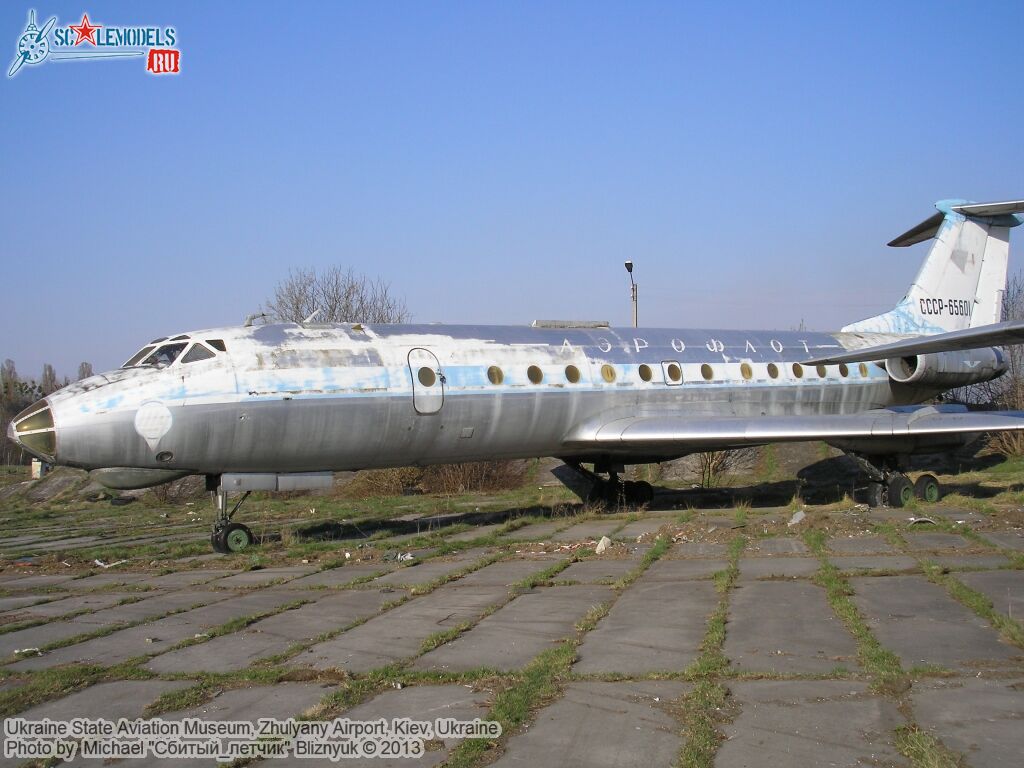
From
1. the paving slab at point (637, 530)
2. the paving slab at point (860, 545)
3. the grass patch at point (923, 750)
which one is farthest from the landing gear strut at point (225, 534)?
the grass patch at point (923, 750)

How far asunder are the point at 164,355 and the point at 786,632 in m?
10.1

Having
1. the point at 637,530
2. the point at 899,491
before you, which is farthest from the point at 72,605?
the point at 899,491

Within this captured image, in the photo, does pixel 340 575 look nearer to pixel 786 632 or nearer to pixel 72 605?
pixel 72 605

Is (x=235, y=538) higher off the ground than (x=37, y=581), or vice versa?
(x=235, y=538)

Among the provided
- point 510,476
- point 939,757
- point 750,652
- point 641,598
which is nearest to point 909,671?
point 750,652

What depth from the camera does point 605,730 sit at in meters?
5.15

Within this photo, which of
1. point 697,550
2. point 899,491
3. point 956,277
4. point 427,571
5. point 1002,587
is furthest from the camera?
point 956,277

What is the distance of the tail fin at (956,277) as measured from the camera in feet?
70.7

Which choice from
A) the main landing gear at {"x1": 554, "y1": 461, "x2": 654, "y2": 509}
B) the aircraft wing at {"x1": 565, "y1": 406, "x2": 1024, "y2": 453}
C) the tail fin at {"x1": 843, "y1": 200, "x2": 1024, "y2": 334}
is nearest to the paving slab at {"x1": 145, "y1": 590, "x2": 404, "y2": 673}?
the aircraft wing at {"x1": 565, "y1": 406, "x2": 1024, "y2": 453}

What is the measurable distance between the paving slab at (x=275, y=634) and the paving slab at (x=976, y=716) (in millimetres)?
4574

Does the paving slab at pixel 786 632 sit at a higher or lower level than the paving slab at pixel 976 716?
lower

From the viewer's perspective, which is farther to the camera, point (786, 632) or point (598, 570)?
point (598, 570)

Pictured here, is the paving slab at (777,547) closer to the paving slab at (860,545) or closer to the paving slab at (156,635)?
the paving slab at (860,545)

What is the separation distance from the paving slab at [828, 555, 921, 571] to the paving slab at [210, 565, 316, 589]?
6.17 m
